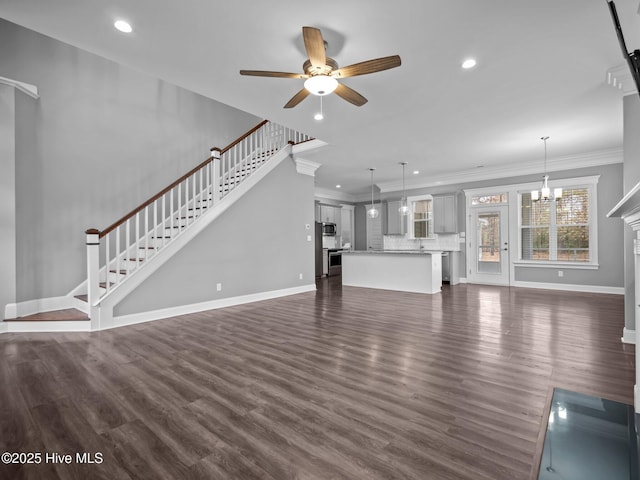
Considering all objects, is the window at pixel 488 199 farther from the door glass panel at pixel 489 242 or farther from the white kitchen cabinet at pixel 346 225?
the white kitchen cabinet at pixel 346 225

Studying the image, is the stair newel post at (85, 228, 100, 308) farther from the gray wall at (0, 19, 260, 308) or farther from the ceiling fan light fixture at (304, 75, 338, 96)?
the ceiling fan light fixture at (304, 75, 338, 96)

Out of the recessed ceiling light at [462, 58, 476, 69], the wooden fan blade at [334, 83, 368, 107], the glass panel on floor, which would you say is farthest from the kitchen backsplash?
the glass panel on floor

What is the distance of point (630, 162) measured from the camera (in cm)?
338

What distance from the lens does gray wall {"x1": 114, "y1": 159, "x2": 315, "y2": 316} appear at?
4785 mm

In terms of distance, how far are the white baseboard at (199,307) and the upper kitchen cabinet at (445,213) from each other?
169 inches

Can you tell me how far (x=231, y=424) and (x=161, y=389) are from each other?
81 centimetres

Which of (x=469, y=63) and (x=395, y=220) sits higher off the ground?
(x=469, y=63)

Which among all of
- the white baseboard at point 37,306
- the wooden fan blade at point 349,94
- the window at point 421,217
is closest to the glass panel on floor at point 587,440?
the wooden fan blade at point 349,94

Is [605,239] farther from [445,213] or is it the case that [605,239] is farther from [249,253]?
[249,253]

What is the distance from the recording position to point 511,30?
8.61 feet

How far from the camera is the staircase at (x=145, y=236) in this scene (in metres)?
4.01

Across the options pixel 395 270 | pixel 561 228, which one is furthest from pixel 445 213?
pixel 395 270

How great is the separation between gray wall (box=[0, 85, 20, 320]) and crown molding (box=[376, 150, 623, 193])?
26.8 feet

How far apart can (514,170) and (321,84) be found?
6.75 meters
